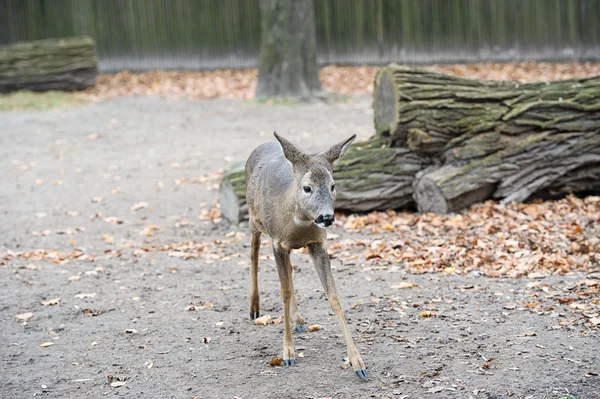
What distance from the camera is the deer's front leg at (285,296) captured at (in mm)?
5648

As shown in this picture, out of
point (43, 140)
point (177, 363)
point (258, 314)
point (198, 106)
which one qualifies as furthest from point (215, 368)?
point (198, 106)

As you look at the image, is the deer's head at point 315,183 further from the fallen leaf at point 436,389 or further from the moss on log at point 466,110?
the moss on log at point 466,110

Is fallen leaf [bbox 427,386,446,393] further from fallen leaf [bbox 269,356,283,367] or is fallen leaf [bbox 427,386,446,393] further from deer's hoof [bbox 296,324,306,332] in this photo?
deer's hoof [bbox 296,324,306,332]

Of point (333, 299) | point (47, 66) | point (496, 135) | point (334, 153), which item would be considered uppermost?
point (47, 66)

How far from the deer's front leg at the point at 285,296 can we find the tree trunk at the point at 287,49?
36.2 ft

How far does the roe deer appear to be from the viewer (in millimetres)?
5184

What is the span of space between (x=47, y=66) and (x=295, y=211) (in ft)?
50.3

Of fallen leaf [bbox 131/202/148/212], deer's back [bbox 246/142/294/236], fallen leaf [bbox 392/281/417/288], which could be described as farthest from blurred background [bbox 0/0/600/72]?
deer's back [bbox 246/142/294/236]

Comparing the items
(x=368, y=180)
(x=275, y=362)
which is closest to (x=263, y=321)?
(x=275, y=362)

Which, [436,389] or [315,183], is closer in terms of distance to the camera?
[436,389]

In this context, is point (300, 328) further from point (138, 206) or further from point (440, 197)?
point (138, 206)

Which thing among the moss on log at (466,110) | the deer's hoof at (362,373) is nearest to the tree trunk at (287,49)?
the moss on log at (466,110)

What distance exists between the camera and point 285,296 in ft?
18.9

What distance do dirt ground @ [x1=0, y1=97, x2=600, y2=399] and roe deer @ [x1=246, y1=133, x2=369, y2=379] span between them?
283mm
